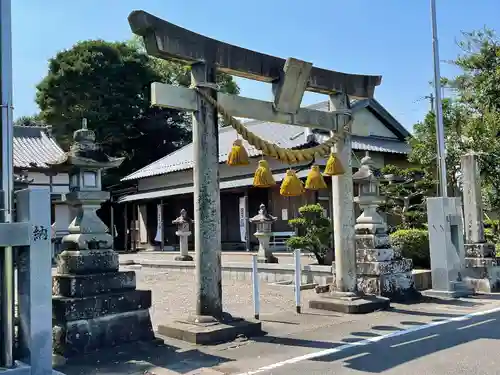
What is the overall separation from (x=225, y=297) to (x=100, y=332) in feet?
22.0

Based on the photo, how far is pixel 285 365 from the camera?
20.7ft

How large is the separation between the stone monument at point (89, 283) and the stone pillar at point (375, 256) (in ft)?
18.0

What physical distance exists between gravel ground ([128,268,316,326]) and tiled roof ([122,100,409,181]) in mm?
7185

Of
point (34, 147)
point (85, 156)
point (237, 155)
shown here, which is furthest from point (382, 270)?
point (34, 147)

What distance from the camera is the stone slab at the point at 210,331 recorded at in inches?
288

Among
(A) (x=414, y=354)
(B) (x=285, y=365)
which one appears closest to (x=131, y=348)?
(B) (x=285, y=365)

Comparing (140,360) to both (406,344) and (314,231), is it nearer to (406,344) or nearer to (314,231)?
(406,344)

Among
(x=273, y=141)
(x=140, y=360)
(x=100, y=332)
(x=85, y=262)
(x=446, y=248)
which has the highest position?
(x=273, y=141)

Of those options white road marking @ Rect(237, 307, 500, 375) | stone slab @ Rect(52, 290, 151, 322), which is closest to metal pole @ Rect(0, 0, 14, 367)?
stone slab @ Rect(52, 290, 151, 322)

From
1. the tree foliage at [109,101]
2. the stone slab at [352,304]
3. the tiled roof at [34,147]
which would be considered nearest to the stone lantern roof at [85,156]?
the stone slab at [352,304]

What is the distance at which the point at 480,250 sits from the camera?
516 inches

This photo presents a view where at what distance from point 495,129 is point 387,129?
10265mm

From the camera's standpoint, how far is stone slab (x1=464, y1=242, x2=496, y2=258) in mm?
13102

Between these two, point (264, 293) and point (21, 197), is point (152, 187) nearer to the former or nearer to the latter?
point (264, 293)
